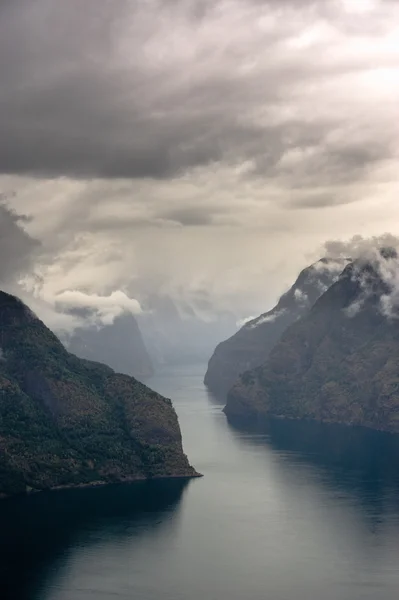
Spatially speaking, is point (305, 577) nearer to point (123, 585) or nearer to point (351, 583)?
point (351, 583)

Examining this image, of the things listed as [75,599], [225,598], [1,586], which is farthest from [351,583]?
[1,586]

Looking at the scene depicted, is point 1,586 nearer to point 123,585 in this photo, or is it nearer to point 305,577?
point 123,585

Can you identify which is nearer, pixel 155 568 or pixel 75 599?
pixel 75 599

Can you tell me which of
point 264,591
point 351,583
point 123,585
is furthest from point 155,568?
point 351,583

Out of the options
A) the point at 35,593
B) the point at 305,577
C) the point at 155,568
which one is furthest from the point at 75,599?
the point at 305,577

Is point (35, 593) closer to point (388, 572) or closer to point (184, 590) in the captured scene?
point (184, 590)

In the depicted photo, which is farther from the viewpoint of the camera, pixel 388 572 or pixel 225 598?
pixel 388 572

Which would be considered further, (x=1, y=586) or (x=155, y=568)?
(x=155, y=568)

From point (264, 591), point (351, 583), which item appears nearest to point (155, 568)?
point (264, 591)

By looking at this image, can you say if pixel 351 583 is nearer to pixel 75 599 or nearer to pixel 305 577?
pixel 305 577
